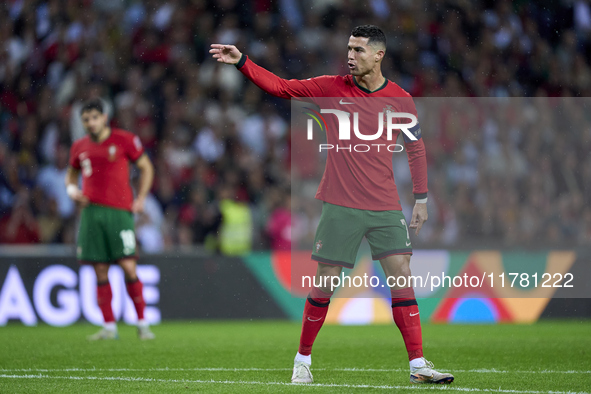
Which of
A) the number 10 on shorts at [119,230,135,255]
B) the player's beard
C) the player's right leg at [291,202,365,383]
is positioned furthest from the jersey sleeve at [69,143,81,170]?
the player's right leg at [291,202,365,383]

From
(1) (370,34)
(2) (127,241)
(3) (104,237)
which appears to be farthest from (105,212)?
(1) (370,34)

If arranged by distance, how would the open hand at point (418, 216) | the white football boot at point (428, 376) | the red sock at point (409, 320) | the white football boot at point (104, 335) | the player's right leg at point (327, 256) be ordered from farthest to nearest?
1. the white football boot at point (104, 335)
2. the open hand at point (418, 216)
3. the player's right leg at point (327, 256)
4. the red sock at point (409, 320)
5. the white football boot at point (428, 376)

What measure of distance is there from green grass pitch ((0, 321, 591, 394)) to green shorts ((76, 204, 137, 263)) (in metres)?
0.76

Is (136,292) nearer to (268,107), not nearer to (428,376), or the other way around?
(428,376)

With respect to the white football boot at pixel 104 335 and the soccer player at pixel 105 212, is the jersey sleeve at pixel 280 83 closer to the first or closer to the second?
the soccer player at pixel 105 212

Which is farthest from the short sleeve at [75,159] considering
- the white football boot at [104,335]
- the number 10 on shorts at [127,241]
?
the white football boot at [104,335]

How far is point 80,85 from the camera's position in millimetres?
12562

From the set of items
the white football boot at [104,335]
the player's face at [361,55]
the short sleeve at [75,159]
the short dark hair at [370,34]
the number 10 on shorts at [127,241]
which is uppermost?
the short dark hair at [370,34]

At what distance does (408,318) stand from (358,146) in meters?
1.04

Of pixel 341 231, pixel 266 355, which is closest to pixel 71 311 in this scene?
pixel 266 355

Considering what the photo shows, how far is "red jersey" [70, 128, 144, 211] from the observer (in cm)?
747

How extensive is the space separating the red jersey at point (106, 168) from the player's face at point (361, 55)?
11.2ft

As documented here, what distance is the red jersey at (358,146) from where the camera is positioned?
4.86 meters

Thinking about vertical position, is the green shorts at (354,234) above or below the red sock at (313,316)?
above
